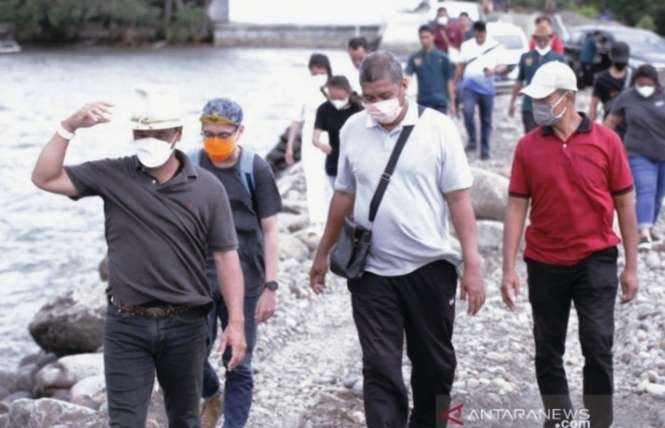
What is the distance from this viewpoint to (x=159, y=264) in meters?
5.11

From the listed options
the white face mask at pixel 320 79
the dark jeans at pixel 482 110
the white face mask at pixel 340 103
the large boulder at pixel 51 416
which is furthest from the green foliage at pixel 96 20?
the large boulder at pixel 51 416

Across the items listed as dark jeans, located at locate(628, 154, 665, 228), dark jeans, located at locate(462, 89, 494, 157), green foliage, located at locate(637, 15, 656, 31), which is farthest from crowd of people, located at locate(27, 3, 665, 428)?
green foliage, located at locate(637, 15, 656, 31)

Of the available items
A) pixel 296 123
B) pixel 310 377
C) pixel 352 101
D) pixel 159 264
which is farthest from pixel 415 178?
pixel 296 123

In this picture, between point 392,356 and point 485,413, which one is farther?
point 485,413

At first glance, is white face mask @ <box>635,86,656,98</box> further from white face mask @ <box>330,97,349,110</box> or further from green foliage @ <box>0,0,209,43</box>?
green foliage @ <box>0,0,209,43</box>

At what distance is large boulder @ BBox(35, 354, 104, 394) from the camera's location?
9.91 metres

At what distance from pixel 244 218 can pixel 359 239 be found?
2.73 feet

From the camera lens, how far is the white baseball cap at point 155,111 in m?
5.14

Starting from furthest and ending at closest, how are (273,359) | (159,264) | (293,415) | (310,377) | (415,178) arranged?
(273,359), (310,377), (293,415), (415,178), (159,264)

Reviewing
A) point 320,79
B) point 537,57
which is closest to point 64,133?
point 320,79

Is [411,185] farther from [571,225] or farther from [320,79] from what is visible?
[320,79]

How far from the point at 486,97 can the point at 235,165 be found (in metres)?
10.8

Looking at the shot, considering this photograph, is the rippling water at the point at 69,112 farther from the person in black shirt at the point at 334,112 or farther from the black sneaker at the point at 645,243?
the black sneaker at the point at 645,243

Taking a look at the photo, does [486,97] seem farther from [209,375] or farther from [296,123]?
[209,375]
